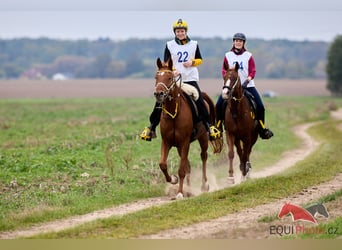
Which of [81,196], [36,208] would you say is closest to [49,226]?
[36,208]

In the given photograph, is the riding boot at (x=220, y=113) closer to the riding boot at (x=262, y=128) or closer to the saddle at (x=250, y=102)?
the saddle at (x=250, y=102)

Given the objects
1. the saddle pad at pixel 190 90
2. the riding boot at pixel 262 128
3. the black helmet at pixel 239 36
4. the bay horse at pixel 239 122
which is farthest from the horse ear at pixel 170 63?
the riding boot at pixel 262 128

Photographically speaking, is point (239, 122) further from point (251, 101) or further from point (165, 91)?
point (165, 91)

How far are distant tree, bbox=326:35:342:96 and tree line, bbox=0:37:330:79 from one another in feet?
20.3

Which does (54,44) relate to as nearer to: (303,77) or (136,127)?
(303,77)

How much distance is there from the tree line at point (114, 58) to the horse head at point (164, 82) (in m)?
69.0

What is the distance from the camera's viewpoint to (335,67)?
81.9m

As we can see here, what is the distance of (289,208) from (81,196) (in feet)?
14.9

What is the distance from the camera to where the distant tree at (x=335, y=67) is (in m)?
80.1

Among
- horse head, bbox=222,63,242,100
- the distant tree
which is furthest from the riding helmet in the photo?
the distant tree

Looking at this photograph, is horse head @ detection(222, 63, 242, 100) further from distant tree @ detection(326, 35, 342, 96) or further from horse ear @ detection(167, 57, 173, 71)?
distant tree @ detection(326, 35, 342, 96)

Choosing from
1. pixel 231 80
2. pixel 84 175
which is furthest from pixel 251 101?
pixel 84 175

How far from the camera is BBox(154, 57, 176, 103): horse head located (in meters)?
13.5

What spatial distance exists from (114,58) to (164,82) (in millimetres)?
100525
